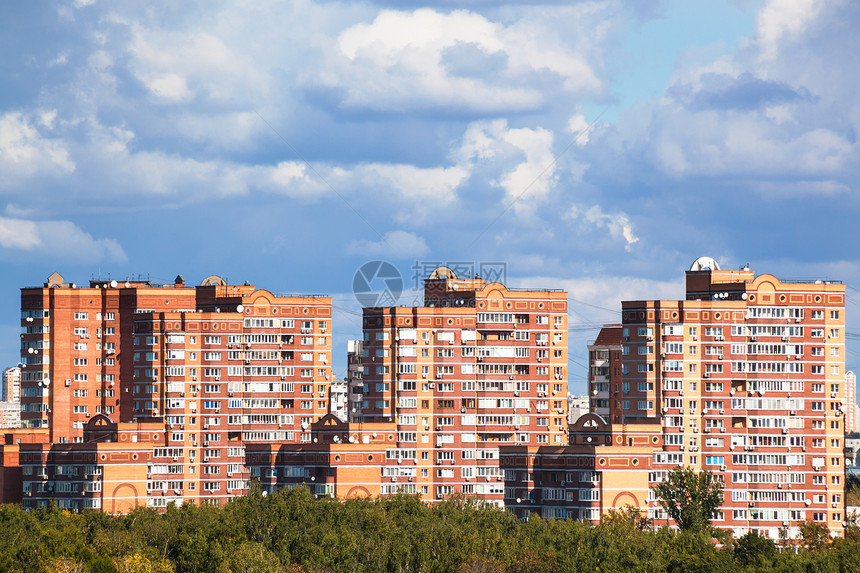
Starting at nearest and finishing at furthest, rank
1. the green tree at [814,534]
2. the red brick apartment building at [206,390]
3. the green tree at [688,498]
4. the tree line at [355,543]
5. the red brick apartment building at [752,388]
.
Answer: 1. the tree line at [355,543]
2. the green tree at [814,534]
3. the green tree at [688,498]
4. the red brick apartment building at [752,388]
5. the red brick apartment building at [206,390]

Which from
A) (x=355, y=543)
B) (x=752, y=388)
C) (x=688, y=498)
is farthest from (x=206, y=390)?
(x=752, y=388)

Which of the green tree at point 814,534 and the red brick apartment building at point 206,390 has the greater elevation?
the red brick apartment building at point 206,390

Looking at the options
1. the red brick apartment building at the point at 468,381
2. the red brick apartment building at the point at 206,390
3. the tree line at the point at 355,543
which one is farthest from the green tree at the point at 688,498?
the red brick apartment building at the point at 206,390

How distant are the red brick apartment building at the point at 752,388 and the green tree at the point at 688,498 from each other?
683 centimetres

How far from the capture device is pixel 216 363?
193875 mm

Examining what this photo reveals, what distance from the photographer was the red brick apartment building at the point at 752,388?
7116 inches

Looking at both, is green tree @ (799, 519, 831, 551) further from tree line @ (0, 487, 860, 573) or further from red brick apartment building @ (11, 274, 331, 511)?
red brick apartment building @ (11, 274, 331, 511)

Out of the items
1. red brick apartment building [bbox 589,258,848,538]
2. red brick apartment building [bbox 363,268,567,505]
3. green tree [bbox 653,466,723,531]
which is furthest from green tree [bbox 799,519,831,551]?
red brick apartment building [bbox 363,268,567,505]

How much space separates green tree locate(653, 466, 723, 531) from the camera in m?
169

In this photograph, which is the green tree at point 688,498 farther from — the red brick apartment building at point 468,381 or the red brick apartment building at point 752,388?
the red brick apartment building at point 468,381

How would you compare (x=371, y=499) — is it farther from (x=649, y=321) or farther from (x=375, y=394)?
(x=649, y=321)

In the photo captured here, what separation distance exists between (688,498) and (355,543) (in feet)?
142

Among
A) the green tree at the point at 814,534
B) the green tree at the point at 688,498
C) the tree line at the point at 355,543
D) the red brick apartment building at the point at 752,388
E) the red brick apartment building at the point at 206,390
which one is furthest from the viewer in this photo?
the red brick apartment building at the point at 206,390

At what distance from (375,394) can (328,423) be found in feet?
26.9
